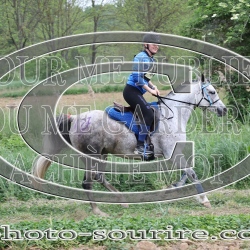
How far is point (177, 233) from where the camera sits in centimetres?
513

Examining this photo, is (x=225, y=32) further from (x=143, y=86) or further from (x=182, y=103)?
(x=143, y=86)

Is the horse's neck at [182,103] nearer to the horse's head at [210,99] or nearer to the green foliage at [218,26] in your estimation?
the horse's head at [210,99]

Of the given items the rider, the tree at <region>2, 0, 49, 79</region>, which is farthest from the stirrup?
the tree at <region>2, 0, 49, 79</region>

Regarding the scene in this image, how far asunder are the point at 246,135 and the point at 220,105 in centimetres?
170

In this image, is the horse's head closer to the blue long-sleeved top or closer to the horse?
the horse

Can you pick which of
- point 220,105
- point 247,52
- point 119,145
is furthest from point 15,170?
point 247,52

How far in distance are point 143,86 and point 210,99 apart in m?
1.07

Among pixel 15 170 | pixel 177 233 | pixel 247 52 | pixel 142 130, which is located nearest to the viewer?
pixel 177 233

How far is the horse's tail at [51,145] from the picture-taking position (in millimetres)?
6902

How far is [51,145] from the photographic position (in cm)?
720

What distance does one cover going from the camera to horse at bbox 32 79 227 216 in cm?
693

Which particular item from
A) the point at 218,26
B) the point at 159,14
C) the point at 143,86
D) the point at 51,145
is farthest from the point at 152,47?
the point at 159,14

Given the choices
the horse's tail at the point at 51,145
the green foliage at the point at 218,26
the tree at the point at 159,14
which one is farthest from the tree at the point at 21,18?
the horse's tail at the point at 51,145

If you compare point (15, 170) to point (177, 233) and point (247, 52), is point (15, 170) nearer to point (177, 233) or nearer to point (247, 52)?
point (177, 233)
